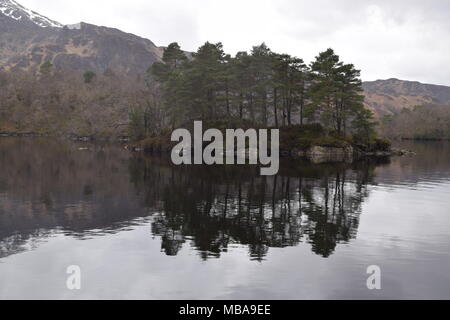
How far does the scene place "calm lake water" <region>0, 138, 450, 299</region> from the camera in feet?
53.3

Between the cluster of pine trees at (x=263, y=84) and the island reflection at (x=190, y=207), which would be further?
the cluster of pine trees at (x=263, y=84)

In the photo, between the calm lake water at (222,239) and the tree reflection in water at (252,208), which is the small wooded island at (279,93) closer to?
the tree reflection in water at (252,208)

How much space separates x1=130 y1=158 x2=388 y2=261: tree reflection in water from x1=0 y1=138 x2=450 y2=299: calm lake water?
0.43 ft

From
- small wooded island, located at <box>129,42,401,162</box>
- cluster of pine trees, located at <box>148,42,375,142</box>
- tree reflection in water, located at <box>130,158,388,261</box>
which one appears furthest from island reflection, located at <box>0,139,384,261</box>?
cluster of pine trees, located at <box>148,42,375,142</box>

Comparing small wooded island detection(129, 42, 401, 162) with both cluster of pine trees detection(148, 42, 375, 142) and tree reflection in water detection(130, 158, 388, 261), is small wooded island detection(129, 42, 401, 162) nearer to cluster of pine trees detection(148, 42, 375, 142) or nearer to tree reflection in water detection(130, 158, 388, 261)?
cluster of pine trees detection(148, 42, 375, 142)

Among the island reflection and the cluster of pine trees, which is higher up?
the cluster of pine trees

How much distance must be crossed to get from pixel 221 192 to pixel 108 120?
536ft

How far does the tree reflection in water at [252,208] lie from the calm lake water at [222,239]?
13cm

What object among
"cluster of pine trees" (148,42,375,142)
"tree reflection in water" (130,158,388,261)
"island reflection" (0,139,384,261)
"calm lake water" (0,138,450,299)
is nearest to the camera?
"calm lake water" (0,138,450,299)

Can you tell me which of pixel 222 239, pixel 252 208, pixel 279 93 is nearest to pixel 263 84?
pixel 279 93

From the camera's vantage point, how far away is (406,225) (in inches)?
1068

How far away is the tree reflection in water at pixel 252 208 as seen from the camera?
22906mm

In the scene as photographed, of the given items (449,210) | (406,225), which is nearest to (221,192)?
(406,225)

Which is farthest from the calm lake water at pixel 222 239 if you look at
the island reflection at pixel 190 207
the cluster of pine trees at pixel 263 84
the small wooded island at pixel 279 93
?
the cluster of pine trees at pixel 263 84
